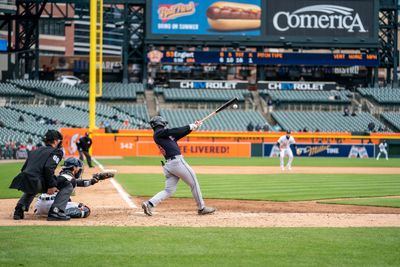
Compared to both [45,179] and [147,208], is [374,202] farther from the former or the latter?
[45,179]

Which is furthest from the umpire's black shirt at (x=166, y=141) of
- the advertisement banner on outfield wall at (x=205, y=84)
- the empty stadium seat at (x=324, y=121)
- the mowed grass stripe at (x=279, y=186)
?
the advertisement banner on outfield wall at (x=205, y=84)

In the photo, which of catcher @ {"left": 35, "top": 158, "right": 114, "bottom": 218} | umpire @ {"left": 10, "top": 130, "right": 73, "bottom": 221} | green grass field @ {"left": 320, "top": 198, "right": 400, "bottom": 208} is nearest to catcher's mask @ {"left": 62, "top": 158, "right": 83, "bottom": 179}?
catcher @ {"left": 35, "top": 158, "right": 114, "bottom": 218}

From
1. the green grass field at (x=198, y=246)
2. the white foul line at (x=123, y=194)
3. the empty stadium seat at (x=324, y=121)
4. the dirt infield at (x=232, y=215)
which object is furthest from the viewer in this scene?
the empty stadium seat at (x=324, y=121)

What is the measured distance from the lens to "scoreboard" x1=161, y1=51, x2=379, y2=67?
5631 cm

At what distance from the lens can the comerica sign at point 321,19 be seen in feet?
184

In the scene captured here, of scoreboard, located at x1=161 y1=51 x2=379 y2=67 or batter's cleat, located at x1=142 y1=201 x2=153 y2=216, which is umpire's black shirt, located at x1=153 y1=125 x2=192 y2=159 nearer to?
batter's cleat, located at x1=142 y1=201 x2=153 y2=216

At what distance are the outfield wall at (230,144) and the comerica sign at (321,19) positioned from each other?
1219 cm

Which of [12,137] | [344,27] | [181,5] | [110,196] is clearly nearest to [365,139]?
[344,27]

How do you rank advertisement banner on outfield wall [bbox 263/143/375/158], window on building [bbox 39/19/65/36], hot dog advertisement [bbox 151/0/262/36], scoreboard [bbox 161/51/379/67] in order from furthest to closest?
window on building [bbox 39/19/65/36], scoreboard [bbox 161/51/379/67], hot dog advertisement [bbox 151/0/262/36], advertisement banner on outfield wall [bbox 263/143/375/158]

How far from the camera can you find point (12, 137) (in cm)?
4350

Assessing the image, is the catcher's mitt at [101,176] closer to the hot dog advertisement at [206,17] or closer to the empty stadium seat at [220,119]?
the empty stadium seat at [220,119]

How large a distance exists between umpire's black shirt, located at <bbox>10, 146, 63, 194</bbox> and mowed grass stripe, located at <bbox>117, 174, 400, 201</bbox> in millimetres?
6099

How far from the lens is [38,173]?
12.1 metres

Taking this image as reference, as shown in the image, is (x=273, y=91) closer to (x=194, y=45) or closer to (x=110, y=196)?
(x=194, y=45)
